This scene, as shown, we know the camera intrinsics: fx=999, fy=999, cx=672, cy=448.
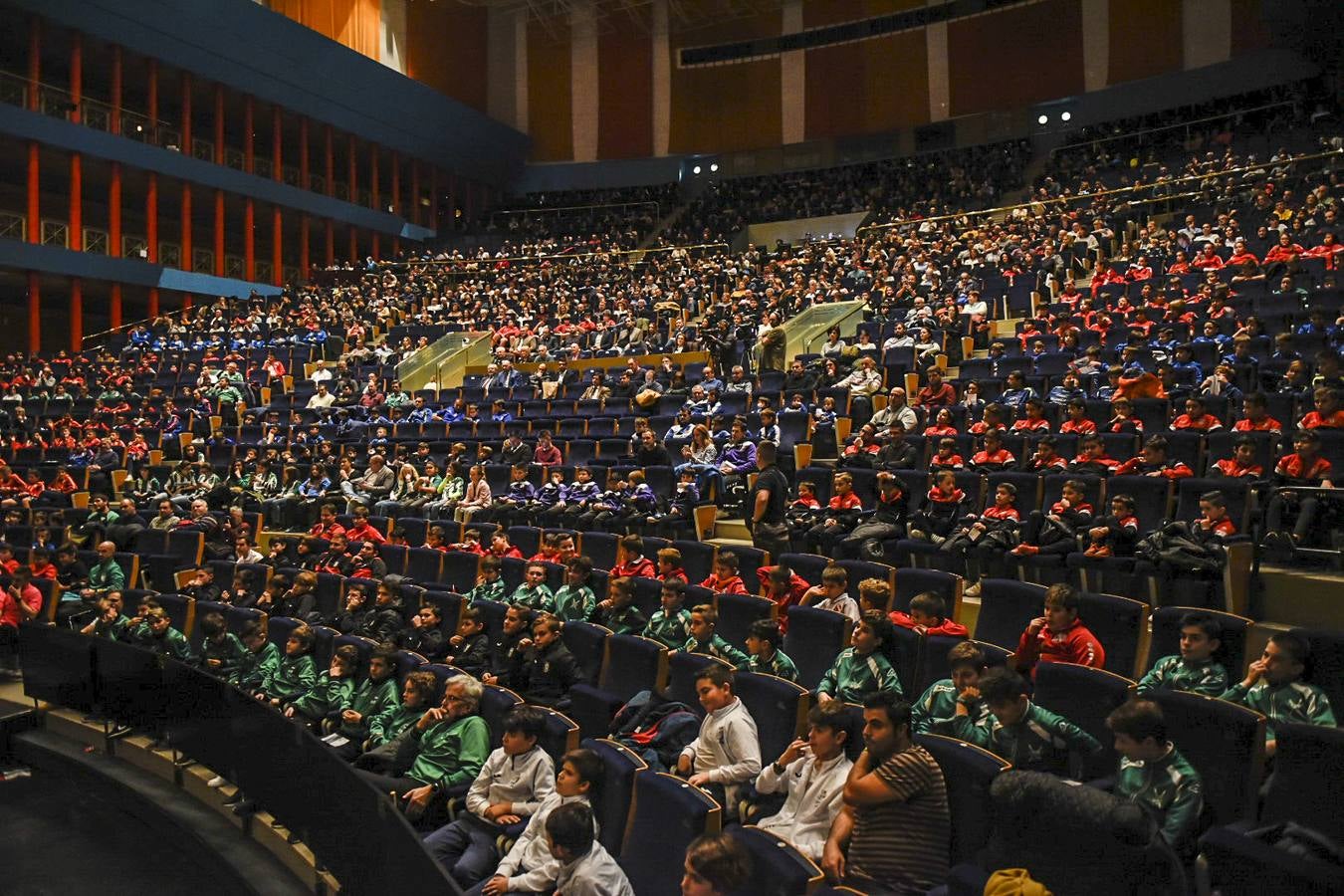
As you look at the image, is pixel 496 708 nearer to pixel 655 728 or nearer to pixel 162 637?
pixel 655 728

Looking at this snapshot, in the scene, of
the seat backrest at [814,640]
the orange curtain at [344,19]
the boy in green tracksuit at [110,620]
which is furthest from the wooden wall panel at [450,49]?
the seat backrest at [814,640]

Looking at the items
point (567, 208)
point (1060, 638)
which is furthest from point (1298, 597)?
point (567, 208)

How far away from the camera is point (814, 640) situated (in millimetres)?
4012

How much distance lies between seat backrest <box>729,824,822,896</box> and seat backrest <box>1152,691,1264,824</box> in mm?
1002

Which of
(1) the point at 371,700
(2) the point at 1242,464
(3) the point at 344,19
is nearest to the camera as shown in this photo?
(1) the point at 371,700

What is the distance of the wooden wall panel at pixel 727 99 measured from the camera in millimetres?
23016

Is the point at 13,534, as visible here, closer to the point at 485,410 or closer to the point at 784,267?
the point at 485,410

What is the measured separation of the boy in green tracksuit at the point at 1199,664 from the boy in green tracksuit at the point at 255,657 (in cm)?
417

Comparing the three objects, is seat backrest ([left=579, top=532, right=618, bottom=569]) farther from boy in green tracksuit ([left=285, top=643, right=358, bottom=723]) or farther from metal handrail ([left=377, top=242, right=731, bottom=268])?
metal handrail ([left=377, top=242, right=731, bottom=268])

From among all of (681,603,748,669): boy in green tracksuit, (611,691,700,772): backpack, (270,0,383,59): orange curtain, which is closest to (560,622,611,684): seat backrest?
(681,603,748,669): boy in green tracksuit

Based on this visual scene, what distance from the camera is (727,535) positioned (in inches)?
271

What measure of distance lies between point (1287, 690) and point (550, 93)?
24478 millimetres

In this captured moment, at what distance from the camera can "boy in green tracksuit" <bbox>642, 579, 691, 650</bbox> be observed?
4496 millimetres

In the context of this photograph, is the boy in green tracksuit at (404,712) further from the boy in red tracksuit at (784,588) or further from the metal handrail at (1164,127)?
Answer: the metal handrail at (1164,127)
